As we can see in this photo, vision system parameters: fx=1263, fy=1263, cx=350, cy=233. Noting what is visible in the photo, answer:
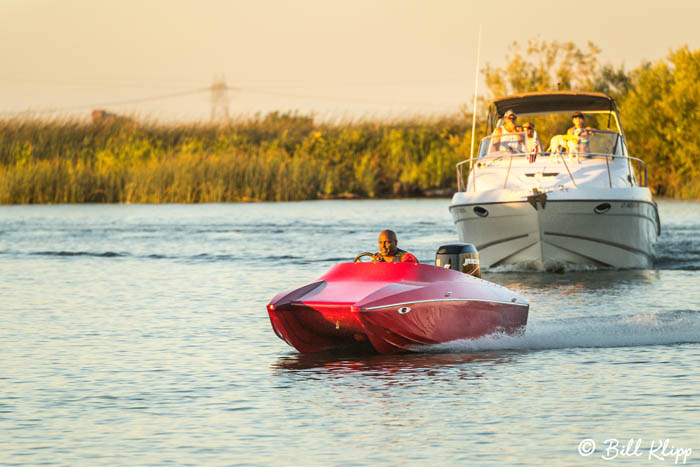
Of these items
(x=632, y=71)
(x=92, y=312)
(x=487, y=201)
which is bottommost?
(x=92, y=312)

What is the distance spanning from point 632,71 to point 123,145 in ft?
92.6

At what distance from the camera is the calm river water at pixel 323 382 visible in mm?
9461

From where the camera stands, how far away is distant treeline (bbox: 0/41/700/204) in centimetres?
5859

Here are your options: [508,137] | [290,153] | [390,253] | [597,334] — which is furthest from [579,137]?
[290,153]

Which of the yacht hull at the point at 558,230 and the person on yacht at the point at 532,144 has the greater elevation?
the person on yacht at the point at 532,144

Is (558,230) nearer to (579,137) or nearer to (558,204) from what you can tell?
(558,204)

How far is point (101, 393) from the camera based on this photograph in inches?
469

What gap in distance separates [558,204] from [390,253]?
923cm

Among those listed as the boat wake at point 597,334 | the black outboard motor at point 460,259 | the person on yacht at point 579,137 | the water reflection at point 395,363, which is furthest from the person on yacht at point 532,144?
the water reflection at point 395,363

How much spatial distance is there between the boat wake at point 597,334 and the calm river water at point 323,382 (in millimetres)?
36

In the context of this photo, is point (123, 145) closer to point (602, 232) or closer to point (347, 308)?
point (602, 232)

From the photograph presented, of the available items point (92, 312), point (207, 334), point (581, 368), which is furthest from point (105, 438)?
point (92, 312)

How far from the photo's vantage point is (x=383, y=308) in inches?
527

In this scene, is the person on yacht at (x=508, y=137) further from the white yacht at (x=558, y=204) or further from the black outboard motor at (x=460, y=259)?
the black outboard motor at (x=460, y=259)
